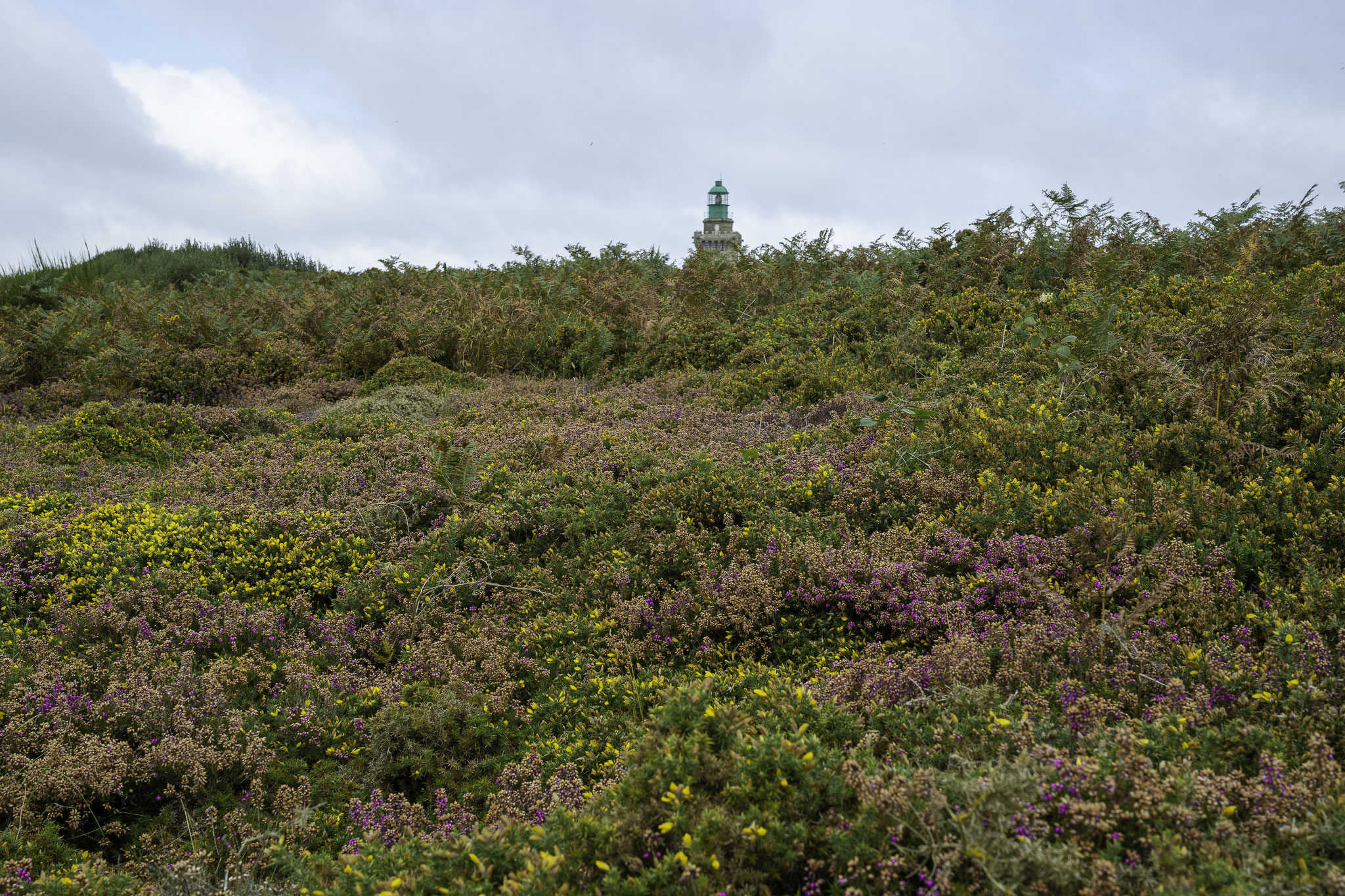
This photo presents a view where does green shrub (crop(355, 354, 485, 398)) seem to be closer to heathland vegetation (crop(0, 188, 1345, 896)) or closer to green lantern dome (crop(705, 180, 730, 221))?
heathland vegetation (crop(0, 188, 1345, 896))

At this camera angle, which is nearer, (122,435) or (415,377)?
(122,435)

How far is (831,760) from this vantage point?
8.34ft

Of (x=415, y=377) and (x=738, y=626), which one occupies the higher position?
(x=415, y=377)

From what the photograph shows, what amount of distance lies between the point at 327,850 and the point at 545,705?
3.89 ft

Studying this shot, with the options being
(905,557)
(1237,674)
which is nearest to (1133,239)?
(905,557)

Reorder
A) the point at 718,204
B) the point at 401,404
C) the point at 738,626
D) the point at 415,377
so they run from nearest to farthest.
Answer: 1. the point at 738,626
2. the point at 401,404
3. the point at 415,377
4. the point at 718,204

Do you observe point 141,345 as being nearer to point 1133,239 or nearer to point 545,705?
point 545,705

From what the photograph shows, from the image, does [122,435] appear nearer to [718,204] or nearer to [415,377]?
[415,377]

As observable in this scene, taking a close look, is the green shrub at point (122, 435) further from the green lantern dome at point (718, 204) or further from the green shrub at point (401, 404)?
the green lantern dome at point (718, 204)

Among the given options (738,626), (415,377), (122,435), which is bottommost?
(738,626)

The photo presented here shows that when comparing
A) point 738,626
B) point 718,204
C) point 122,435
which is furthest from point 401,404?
point 718,204

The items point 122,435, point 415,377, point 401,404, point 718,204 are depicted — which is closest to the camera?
point 122,435

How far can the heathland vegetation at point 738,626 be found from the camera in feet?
7.76

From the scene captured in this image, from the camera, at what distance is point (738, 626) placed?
14.4 feet
